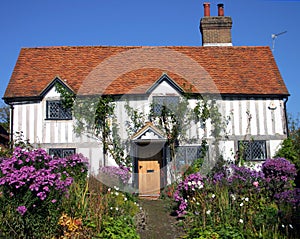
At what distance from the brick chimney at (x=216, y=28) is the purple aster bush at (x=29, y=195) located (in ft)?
44.3

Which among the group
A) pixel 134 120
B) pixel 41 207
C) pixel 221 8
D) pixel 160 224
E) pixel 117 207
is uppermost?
pixel 221 8

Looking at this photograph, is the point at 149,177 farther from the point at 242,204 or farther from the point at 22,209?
the point at 22,209

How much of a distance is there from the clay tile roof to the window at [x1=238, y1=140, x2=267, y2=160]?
2.10 meters

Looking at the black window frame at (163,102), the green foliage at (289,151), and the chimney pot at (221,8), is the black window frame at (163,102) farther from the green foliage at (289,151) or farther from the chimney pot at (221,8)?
the chimney pot at (221,8)

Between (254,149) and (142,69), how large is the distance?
6022 millimetres

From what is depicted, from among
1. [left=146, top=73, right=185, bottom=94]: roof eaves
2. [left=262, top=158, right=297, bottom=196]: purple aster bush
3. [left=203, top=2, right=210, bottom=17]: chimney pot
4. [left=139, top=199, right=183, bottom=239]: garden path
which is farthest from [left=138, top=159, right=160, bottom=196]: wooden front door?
[left=203, top=2, right=210, bottom=17]: chimney pot

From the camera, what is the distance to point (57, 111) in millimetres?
14648

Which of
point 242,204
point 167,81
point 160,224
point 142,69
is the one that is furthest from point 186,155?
point 242,204

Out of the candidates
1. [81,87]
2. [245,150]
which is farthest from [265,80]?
[81,87]

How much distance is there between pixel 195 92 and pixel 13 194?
9.94 meters

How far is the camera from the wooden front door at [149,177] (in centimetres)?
1444

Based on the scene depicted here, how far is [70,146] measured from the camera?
14406mm

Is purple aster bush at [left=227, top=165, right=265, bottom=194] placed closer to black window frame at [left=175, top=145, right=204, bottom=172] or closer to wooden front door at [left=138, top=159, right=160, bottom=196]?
black window frame at [left=175, top=145, right=204, bottom=172]

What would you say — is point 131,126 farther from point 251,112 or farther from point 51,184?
point 51,184
